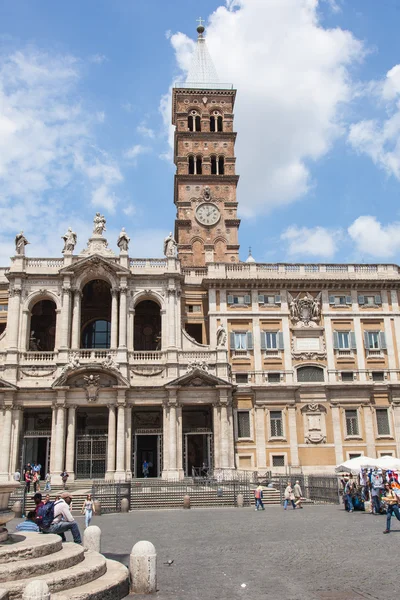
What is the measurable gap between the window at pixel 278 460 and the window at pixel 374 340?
421 inches

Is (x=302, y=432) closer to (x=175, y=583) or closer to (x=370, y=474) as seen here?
(x=370, y=474)

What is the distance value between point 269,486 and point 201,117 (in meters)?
39.6

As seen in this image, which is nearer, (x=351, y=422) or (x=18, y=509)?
(x=18, y=509)

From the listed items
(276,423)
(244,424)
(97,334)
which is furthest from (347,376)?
(97,334)

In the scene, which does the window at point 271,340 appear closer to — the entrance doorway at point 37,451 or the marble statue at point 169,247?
the marble statue at point 169,247

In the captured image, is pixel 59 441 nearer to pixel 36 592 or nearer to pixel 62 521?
pixel 62 521

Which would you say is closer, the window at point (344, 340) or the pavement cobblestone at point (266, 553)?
the pavement cobblestone at point (266, 553)

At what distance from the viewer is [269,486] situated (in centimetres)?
3494

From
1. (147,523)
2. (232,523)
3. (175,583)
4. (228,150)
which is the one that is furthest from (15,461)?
(228,150)

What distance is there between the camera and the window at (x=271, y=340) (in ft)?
148

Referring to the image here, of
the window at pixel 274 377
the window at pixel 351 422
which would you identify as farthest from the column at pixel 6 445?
the window at pixel 351 422

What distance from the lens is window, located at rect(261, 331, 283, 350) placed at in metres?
45.1

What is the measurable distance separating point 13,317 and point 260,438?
19689 millimetres

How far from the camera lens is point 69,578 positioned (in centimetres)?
997
